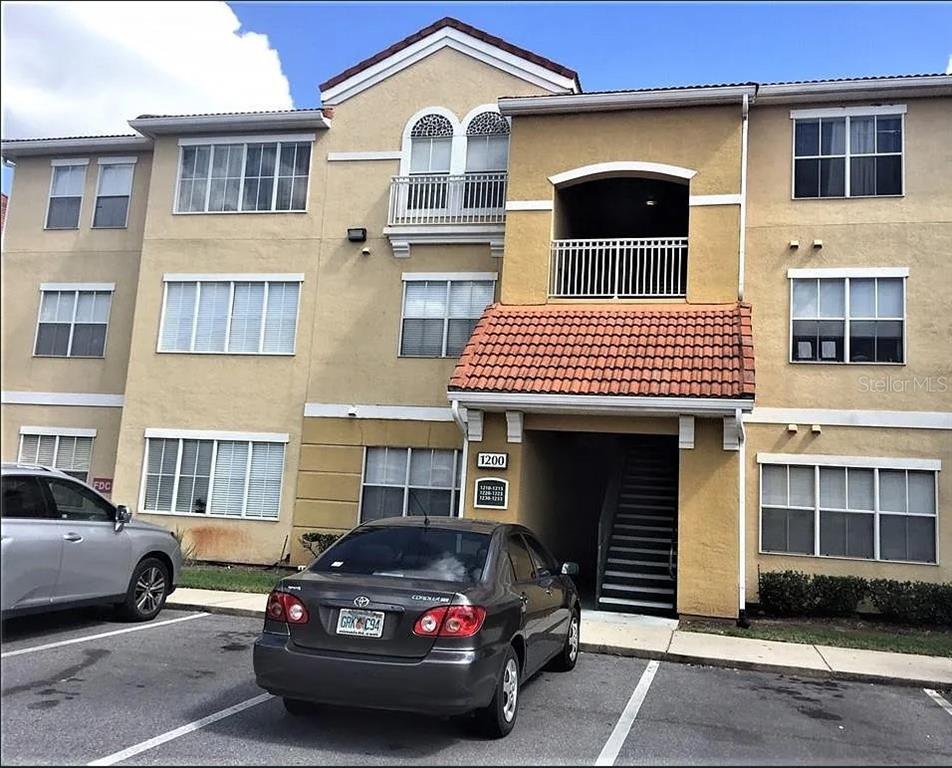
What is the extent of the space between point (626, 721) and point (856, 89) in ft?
38.3

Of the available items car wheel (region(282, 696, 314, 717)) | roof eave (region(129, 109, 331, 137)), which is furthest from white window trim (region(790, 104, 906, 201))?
car wheel (region(282, 696, 314, 717))

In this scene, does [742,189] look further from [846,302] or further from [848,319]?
[848,319]

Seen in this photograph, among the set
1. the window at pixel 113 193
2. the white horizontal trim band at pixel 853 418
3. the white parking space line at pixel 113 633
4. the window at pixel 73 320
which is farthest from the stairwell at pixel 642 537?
the window at pixel 113 193

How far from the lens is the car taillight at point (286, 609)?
5.63m

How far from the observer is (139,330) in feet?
53.4

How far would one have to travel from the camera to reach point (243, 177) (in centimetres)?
1647

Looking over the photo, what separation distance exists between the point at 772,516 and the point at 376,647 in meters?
9.68

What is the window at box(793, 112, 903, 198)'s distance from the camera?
13.7 meters

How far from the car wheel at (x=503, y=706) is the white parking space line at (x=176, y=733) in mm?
1869

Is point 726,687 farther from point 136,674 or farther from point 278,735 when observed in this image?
point 136,674

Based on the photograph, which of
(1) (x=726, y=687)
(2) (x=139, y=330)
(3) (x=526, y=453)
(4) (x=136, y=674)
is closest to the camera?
(4) (x=136, y=674)

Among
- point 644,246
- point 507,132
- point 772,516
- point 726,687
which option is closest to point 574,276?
point 644,246

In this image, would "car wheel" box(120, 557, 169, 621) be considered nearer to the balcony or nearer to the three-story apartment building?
the three-story apartment building

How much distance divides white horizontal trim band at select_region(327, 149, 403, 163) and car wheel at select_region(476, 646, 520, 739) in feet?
38.6
